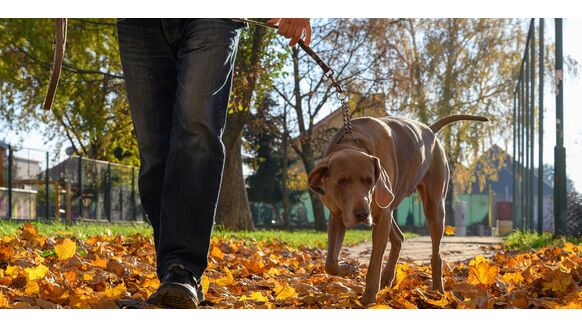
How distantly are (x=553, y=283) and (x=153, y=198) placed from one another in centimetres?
228

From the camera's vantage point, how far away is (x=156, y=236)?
442 centimetres

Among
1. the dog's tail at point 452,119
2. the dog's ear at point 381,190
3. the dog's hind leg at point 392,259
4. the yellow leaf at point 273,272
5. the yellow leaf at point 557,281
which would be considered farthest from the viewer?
the yellow leaf at point 273,272

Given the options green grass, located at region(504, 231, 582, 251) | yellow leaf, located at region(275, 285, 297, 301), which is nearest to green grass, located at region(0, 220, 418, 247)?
green grass, located at region(504, 231, 582, 251)

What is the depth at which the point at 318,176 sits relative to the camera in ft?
14.7

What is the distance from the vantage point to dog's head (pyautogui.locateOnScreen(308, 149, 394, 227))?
13.9ft

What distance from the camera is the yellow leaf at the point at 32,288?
4.23 m

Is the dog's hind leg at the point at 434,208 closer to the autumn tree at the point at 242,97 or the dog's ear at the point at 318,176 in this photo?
the dog's ear at the point at 318,176

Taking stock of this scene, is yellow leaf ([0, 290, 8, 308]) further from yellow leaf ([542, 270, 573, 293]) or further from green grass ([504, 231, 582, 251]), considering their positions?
green grass ([504, 231, 582, 251])

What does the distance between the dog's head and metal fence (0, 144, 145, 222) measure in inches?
614

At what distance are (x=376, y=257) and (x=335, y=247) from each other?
0.35 metres

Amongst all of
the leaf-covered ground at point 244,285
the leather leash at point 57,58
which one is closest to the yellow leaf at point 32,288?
the leaf-covered ground at point 244,285

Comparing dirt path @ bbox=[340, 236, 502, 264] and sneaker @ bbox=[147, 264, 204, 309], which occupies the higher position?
sneaker @ bbox=[147, 264, 204, 309]

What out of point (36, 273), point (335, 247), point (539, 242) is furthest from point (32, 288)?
point (539, 242)
